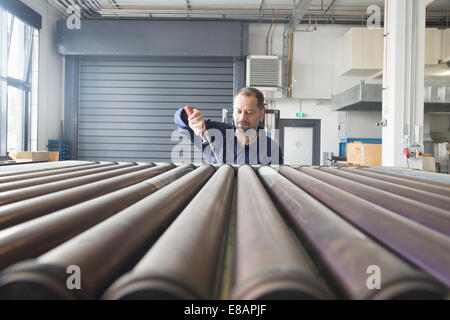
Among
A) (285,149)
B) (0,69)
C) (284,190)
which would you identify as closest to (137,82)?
(0,69)

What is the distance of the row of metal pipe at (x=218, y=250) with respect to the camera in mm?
248

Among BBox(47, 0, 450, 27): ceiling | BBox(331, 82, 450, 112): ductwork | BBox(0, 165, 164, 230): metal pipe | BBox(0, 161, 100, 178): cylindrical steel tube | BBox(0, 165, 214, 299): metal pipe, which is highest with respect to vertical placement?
BBox(47, 0, 450, 27): ceiling

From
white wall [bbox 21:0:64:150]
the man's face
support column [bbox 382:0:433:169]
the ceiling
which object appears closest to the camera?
the man's face

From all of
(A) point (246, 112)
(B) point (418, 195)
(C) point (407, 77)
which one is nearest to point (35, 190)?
(B) point (418, 195)

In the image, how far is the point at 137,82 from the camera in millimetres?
5250

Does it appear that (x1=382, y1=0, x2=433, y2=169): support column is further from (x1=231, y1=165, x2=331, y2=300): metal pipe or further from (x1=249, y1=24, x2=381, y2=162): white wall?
(x1=231, y1=165, x2=331, y2=300): metal pipe

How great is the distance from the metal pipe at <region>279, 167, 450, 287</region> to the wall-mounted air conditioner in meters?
4.70

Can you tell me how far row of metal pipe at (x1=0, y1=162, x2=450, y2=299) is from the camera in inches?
9.8

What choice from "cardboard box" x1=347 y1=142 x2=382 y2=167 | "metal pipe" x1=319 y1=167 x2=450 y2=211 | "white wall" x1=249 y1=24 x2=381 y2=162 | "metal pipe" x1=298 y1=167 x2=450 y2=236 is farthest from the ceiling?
"metal pipe" x1=298 y1=167 x2=450 y2=236

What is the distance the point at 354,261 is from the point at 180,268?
6.8 inches

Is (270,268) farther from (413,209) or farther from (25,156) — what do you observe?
(25,156)

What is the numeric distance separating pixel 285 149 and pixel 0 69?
4879 mm

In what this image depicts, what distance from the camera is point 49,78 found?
5.02 m

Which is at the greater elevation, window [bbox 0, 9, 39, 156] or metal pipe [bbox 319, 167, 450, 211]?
window [bbox 0, 9, 39, 156]
